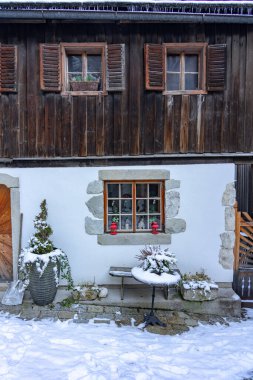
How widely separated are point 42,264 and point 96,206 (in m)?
1.47

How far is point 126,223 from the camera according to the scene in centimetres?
599

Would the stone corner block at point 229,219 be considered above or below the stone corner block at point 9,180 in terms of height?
below

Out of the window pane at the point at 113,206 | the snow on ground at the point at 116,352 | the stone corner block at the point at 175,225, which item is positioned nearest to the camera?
the snow on ground at the point at 116,352

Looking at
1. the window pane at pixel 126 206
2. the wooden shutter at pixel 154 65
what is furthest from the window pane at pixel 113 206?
the wooden shutter at pixel 154 65

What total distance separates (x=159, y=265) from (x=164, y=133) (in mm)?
2517

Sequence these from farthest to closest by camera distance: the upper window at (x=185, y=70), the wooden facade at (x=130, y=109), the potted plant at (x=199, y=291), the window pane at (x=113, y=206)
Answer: the window pane at (x=113, y=206)
the upper window at (x=185, y=70)
the wooden facade at (x=130, y=109)
the potted plant at (x=199, y=291)

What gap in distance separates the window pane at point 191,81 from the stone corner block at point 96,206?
2.79 meters

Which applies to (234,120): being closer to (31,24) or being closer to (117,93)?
(117,93)

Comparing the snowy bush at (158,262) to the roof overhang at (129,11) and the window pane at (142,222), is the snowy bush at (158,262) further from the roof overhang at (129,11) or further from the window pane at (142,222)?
the roof overhang at (129,11)

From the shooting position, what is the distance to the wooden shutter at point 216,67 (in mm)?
5590

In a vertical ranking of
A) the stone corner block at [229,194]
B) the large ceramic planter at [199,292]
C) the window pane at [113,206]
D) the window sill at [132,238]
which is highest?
the stone corner block at [229,194]

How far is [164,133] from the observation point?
5.76 metres

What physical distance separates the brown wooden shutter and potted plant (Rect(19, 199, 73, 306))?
2307 mm

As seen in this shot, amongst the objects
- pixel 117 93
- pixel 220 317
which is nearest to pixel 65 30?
pixel 117 93
